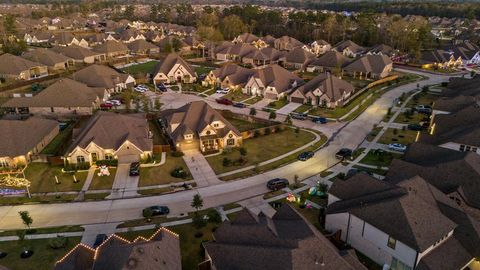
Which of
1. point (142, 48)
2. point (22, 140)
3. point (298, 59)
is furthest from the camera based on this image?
point (142, 48)

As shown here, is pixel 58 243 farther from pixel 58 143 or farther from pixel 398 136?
pixel 398 136

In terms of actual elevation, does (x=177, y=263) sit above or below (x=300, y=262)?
below

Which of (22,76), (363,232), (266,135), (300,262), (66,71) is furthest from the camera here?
(66,71)

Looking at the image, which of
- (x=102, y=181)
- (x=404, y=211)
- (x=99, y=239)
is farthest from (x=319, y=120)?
(x=99, y=239)

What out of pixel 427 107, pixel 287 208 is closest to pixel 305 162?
pixel 287 208

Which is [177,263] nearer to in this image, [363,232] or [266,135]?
[363,232]

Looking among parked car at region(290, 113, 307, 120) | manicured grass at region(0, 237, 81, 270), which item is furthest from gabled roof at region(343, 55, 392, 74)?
manicured grass at region(0, 237, 81, 270)
